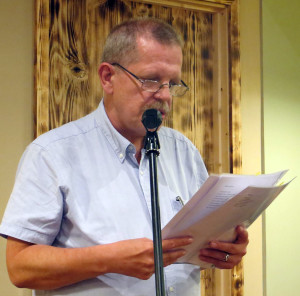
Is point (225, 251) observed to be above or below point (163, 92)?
below

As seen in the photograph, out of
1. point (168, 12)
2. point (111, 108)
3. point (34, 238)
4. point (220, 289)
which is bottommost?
point (220, 289)

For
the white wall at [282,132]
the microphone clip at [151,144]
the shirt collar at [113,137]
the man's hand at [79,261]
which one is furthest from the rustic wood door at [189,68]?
the microphone clip at [151,144]

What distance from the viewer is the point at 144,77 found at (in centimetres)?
134

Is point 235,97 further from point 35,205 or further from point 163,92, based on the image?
point 35,205

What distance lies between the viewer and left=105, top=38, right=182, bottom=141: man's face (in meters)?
1.34

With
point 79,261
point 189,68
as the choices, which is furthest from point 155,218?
point 189,68

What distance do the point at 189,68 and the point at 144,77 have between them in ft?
3.81

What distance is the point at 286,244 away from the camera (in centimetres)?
264

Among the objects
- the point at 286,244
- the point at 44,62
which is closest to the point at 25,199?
the point at 44,62

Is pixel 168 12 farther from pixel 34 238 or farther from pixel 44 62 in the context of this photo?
pixel 34 238

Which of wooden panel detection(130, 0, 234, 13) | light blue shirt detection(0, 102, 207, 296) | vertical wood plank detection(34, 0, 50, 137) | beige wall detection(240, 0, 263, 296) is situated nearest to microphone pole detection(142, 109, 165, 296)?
light blue shirt detection(0, 102, 207, 296)

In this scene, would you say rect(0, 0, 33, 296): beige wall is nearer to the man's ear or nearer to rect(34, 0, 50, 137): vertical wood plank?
rect(34, 0, 50, 137): vertical wood plank

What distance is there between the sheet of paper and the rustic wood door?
109cm

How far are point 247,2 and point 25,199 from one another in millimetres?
1842
